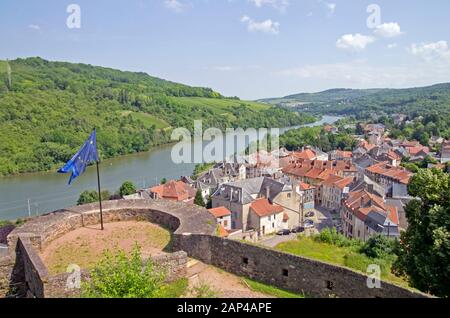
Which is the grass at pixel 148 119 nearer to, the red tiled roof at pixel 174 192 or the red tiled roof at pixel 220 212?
the red tiled roof at pixel 174 192

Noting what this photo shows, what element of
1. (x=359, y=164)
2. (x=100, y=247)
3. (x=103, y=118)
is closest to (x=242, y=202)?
(x=100, y=247)

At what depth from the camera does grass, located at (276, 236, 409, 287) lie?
25.2m

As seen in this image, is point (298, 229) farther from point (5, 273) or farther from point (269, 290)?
point (5, 273)

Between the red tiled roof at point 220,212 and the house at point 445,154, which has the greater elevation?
the house at point 445,154

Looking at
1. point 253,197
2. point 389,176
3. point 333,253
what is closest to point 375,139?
point 389,176

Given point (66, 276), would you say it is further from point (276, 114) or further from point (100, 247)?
point (276, 114)

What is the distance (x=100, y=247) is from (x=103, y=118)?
360 ft

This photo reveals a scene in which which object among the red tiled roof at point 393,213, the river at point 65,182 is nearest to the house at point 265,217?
the red tiled roof at point 393,213

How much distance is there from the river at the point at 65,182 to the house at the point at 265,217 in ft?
82.1

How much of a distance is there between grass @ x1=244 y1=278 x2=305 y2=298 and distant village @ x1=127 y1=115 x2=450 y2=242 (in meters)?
15.5

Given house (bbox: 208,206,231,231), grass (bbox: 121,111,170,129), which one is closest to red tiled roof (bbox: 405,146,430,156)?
house (bbox: 208,206,231,231)

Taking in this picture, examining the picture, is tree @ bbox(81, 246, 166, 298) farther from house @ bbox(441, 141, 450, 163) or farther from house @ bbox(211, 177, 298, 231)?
house @ bbox(441, 141, 450, 163)

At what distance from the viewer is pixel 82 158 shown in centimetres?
1230

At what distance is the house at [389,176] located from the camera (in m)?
53.2
